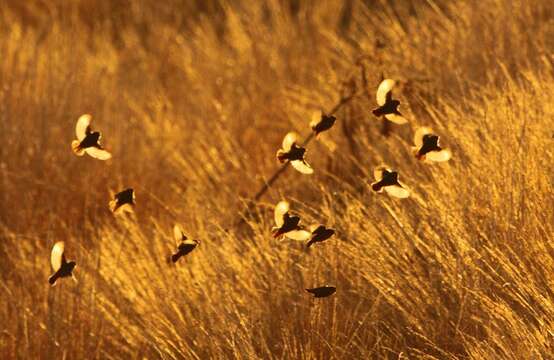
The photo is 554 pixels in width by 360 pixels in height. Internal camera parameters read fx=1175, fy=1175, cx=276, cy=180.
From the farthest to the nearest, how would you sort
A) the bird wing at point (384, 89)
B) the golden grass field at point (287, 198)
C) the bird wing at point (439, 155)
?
1. the golden grass field at point (287, 198)
2. the bird wing at point (384, 89)
3. the bird wing at point (439, 155)

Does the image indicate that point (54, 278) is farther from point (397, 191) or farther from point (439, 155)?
point (439, 155)

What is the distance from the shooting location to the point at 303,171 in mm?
2521

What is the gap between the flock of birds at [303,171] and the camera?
2461mm

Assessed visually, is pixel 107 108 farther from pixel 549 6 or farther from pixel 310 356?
pixel 310 356

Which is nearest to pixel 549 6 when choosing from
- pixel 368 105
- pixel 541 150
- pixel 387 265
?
pixel 368 105

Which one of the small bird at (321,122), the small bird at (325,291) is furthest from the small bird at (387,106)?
the small bird at (325,291)

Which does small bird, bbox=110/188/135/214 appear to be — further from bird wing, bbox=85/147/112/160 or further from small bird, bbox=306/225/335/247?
small bird, bbox=306/225/335/247

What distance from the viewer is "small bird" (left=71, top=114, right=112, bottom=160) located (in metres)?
2.57

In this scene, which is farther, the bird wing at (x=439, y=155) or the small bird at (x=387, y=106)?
the small bird at (x=387, y=106)

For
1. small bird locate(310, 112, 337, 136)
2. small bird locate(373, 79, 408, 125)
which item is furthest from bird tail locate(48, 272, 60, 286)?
small bird locate(373, 79, 408, 125)

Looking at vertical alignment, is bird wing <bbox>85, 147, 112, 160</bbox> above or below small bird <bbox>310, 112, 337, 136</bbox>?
above

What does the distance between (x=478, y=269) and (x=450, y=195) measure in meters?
0.35

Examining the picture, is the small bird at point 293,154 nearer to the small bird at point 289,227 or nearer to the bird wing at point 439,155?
the small bird at point 289,227

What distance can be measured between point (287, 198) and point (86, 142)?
1.14 metres
